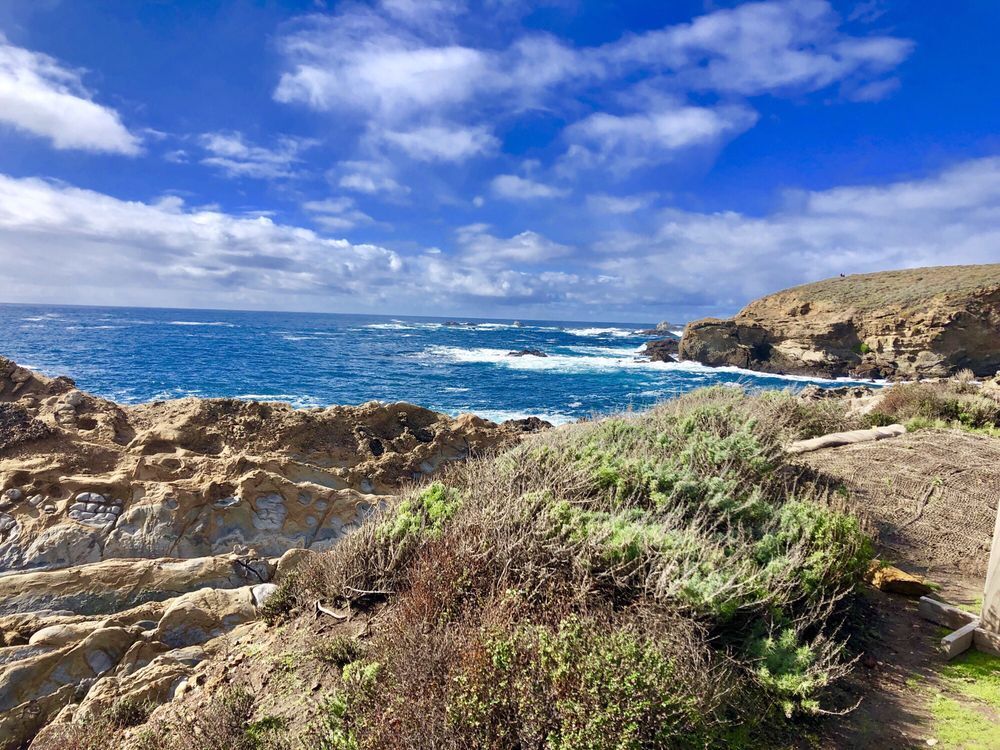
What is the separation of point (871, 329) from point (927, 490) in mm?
44497

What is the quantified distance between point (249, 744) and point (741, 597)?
3.26 meters

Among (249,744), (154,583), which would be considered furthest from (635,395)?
(249,744)

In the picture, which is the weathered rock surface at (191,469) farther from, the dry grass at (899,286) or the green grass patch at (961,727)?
the dry grass at (899,286)

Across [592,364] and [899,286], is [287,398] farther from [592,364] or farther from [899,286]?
[899,286]

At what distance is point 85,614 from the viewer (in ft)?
19.8

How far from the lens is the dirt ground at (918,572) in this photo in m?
3.27

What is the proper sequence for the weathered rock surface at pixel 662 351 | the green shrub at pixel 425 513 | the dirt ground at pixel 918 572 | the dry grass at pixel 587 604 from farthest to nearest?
the weathered rock surface at pixel 662 351 < the green shrub at pixel 425 513 < the dirt ground at pixel 918 572 < the dry grass at pixel 587 604

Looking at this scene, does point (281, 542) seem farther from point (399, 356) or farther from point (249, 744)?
point (399, 356)

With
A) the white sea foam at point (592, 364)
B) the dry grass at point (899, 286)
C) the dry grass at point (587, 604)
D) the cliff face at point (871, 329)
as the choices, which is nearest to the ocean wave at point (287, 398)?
the white sea foam at point (592, 364)

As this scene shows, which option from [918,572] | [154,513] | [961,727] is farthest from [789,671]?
[154,513]

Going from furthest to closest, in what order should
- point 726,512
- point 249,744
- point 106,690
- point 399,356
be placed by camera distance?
1. point 399,356
2. point 726,512
3. point 106,690
4. point 249,744

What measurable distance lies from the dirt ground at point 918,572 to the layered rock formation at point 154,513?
515 centimetres

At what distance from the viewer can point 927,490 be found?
7039 millimetres

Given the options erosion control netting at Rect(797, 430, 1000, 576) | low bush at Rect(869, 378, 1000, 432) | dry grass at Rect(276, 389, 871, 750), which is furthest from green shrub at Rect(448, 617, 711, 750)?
low bush at Rect(869, 378, 1000, 432)
